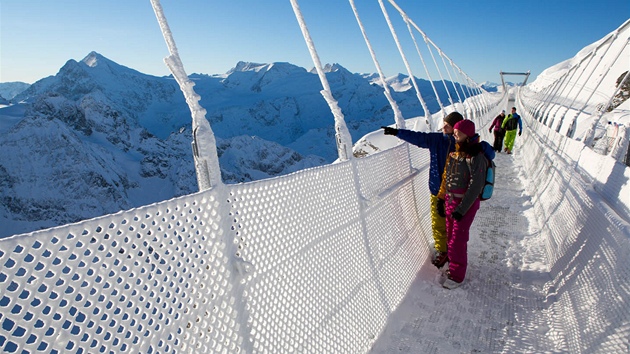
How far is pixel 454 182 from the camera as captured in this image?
3617 mm

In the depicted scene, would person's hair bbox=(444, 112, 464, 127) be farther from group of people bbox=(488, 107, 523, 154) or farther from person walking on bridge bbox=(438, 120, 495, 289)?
group of people bbox=(488, 107, 523, 154)

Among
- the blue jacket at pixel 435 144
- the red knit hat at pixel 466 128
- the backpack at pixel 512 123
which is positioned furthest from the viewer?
the backpack at pixel 512 123

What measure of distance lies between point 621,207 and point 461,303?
1424mm

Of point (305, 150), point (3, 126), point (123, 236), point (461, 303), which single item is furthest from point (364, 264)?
point (305, 150)

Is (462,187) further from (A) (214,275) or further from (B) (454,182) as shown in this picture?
(A) (214,275)

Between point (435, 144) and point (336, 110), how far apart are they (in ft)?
Result: 4.14

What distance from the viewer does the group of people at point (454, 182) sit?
136 inches

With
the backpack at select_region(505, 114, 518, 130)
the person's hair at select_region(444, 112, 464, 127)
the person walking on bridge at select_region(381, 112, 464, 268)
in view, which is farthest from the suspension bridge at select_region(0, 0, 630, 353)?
the backpack at select_region(505, 114, 518, 130)

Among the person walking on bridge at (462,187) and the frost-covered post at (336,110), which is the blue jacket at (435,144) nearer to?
the person walking on bridge at (462,187)

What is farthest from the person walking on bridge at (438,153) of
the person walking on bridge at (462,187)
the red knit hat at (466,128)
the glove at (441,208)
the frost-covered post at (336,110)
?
the frost-covered post at (336,110)

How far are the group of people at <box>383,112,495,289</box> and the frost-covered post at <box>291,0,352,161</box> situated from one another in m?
0.64

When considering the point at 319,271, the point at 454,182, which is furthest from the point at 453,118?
the point at 319,271

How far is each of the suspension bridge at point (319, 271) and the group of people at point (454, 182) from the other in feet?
0.72

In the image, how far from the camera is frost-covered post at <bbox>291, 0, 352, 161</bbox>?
2.96 meters
